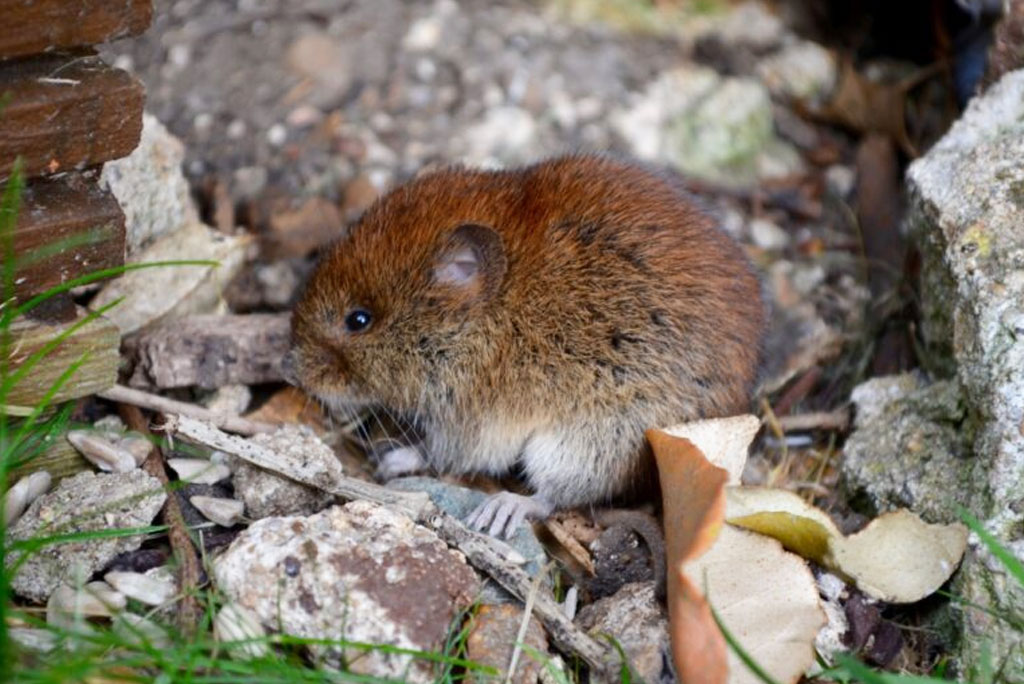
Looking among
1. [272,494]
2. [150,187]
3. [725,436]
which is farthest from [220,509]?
[725,436]

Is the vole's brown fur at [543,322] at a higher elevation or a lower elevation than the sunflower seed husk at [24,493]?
higher

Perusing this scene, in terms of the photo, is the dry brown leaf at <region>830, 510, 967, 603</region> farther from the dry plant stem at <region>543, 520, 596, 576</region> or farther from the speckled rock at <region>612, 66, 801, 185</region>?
the speckled rock at <region>612, 66, 801, 185</region>

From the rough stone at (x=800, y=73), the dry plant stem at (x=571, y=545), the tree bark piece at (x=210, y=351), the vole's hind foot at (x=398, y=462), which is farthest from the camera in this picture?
the rough stone at (x=800, y=73)

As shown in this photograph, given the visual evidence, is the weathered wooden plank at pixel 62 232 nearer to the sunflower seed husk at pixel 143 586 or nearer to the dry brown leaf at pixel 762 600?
the sunflower seed husk at pixel 143 586

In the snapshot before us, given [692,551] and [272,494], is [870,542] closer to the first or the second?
[692,551]

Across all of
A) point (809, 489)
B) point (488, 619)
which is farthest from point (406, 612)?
point (809, 489)

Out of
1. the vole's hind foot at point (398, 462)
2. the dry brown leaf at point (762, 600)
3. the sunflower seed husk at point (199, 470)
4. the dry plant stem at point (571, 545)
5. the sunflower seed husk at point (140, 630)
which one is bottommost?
the vole's hind foot at point (398, 462)

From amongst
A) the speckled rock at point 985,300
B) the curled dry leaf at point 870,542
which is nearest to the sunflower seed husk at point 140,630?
the curled dry leaf at point 870,542
